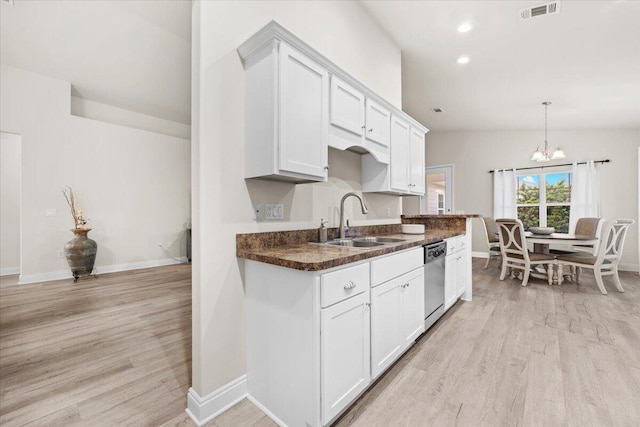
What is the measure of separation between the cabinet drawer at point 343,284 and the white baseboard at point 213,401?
2.85 ft

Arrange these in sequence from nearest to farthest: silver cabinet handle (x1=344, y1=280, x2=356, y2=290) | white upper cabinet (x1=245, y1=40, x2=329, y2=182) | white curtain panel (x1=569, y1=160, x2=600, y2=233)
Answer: silver cabinet handle (x1=344, y1=280, x2=356, y2=290)
white upper cabinet (x1=245, y1=40, x2=329, y2=182)
white curtain panel (x1=569, y1=160, x2=600, y2=233)

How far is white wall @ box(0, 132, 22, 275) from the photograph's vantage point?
499 cm

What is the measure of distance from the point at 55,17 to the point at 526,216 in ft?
27.9

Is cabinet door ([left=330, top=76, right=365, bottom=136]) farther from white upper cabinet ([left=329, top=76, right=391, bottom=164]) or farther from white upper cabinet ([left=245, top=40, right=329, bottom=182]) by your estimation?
white upper cabinet ([left=245, top=40, right=329, bottom=182])

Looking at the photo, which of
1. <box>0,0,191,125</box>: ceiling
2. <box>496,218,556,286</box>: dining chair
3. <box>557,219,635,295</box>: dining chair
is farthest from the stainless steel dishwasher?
<box>0,0,191,125</box>: ceiling

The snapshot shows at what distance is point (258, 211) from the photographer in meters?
1.88

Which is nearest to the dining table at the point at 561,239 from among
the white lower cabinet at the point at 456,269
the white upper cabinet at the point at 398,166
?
the white lower cabinet at the point at 456,269

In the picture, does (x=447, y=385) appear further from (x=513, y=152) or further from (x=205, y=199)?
(x=513, y=152)

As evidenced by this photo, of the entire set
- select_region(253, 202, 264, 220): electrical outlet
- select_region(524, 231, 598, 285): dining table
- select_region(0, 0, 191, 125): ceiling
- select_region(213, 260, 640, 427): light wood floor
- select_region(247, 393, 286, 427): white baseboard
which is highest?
select_region(0, 0, 191, 125): ceiling

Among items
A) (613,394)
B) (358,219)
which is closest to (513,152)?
(358,219)

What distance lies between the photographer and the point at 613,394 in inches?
68.9

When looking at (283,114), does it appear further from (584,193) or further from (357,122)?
(584,193)

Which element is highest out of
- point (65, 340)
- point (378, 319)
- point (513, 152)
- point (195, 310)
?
point (513, 152)

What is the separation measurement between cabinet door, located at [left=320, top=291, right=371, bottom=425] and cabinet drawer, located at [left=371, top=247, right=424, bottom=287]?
0.15 m
